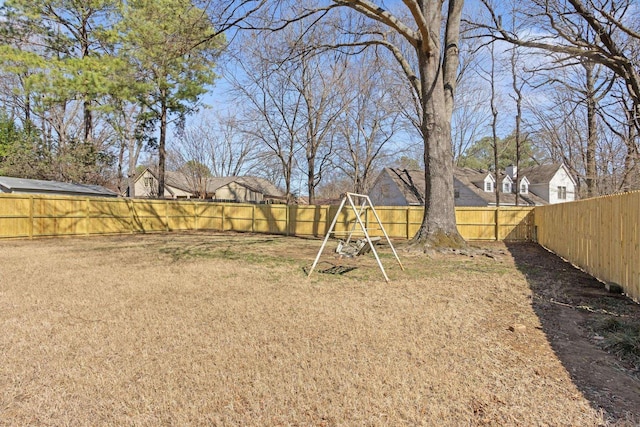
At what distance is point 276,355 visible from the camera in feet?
10.6

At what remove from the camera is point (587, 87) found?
13.4 meters

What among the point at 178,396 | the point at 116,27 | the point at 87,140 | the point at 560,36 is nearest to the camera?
the point at 178,396

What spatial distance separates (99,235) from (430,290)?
15.0 metres

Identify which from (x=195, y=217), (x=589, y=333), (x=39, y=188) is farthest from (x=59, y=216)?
(x=589, y=333)

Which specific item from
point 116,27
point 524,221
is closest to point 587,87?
point 524,221

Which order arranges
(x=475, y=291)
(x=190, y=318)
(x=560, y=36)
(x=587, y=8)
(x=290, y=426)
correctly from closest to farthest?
1. (x=290, y=426)
2. (x=190, y=318)
3. (x=475, y=291)
4. (x=587, y=8)
5. (x=560, y=36)

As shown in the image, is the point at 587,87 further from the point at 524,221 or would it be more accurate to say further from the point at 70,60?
the point at 70,60

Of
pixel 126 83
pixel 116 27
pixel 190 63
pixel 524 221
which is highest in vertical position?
pixel 116 27

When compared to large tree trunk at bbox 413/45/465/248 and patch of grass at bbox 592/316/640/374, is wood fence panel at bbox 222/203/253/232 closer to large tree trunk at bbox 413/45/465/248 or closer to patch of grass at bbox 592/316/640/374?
large tree trunk at bbox 413/45/465/248

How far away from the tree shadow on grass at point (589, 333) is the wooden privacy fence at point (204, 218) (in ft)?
28.4

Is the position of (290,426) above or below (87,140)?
below

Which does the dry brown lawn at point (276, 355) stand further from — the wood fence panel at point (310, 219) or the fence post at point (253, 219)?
the fence post at point (253, 219)

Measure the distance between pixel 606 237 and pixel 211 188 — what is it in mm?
36490

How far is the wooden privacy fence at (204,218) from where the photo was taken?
13.8 metres
